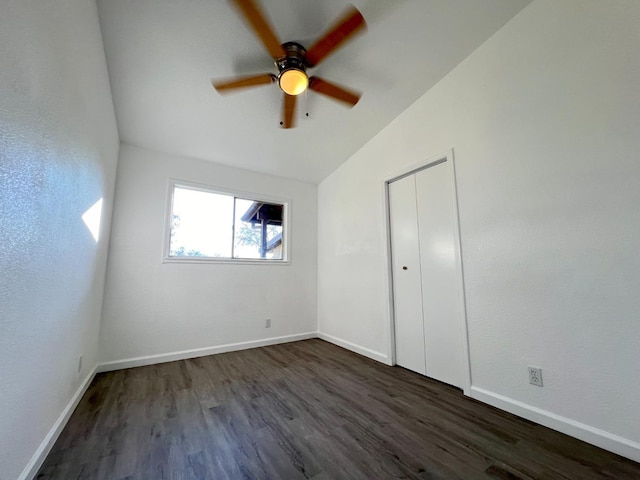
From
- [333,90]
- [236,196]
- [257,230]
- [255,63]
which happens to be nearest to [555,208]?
[333,90]

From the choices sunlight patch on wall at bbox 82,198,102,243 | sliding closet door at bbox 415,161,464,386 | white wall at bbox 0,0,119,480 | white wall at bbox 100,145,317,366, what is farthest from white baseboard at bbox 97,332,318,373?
sliding closet door at bbox 415,161,464,386

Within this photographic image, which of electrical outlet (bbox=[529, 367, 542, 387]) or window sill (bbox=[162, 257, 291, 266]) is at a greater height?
window sill (bbox=[162, 257, 291, 266])

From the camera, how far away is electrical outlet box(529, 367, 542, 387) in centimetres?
171

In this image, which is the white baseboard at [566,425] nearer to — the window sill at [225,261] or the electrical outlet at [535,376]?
the electrical outlet at [535,376]

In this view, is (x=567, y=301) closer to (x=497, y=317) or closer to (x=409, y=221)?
(x=497, y=317)

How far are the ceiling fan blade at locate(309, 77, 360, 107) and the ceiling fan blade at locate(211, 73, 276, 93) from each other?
1.08 feet

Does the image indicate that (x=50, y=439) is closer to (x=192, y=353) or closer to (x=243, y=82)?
(x=192, y=353)

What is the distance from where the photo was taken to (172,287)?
10.2ft

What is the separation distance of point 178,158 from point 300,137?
1650mm

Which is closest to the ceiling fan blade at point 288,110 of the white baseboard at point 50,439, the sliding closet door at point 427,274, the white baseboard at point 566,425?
the sliding closet door at point 427,274

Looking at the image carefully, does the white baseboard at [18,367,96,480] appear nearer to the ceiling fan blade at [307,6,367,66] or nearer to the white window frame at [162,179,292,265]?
the white window frame at [162,179,292,265]

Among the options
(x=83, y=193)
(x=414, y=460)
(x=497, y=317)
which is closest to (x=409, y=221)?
(x=497, y=317)

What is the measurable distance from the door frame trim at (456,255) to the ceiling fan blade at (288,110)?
4.42 feet

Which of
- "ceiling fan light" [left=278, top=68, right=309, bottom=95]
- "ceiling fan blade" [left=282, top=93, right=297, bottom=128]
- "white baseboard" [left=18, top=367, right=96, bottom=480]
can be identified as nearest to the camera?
"white baseboard" [left=18, top=367, right=96, bottom=480]
